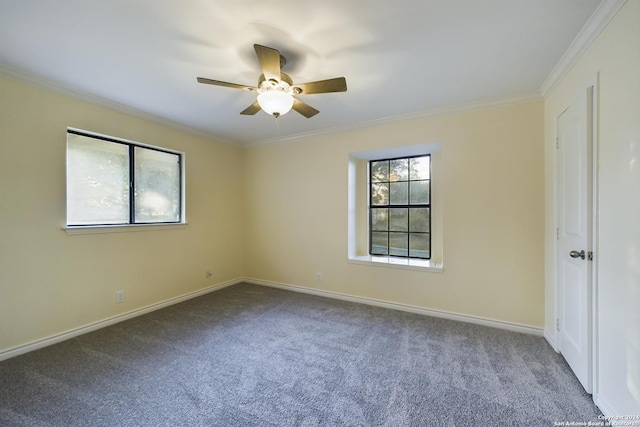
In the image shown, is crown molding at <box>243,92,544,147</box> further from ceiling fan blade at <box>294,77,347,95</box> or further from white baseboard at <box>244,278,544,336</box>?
white baseboard at <box>244,278,544,336</box>

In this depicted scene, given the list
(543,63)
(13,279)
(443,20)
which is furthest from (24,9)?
(543,63)

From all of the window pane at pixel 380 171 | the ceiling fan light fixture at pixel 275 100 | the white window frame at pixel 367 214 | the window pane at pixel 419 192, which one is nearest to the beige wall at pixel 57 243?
the ceiling fan light fixture at pixel 275 100

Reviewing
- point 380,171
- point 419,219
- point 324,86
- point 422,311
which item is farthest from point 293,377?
point 380,171

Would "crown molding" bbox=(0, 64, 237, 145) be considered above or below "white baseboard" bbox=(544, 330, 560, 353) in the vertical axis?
above

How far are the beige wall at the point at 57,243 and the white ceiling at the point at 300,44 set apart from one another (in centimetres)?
33

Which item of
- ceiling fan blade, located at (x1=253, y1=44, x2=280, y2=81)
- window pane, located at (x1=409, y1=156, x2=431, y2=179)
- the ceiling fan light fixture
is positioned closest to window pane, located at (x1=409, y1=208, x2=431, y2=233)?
window pane, located at (x1=409, y1=156, x2=431, y2=179)

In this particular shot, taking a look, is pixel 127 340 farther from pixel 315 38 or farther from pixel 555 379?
pixel 555 379

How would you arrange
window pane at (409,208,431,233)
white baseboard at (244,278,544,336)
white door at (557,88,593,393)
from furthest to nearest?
window pane at (409,208,431,233) < white baseboard at (244,278,544,336) < white door at (557,88,593,393)

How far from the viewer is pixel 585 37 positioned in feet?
5.59

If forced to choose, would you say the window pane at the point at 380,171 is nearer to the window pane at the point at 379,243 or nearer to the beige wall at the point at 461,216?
the beige wall at the point at 461,216

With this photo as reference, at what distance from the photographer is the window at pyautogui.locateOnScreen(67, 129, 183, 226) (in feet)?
8.75

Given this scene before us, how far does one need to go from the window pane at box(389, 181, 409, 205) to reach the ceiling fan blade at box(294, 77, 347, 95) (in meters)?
2.22

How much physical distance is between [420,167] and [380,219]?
0.95m

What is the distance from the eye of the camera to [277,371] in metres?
2.03
